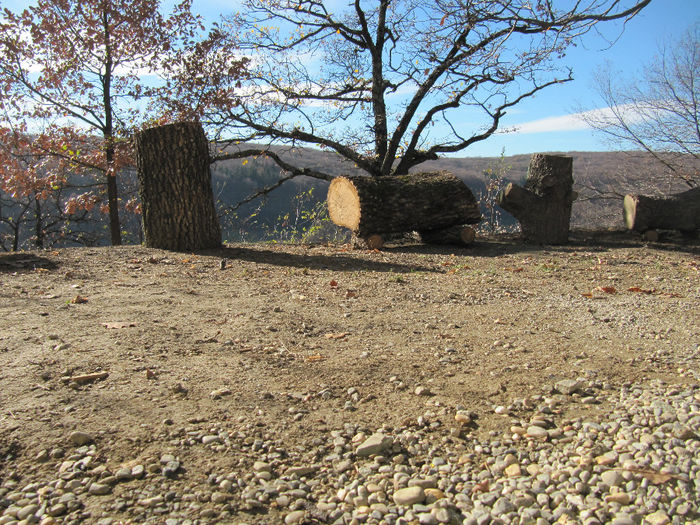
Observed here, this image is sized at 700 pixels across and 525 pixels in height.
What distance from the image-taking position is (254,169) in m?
25.5

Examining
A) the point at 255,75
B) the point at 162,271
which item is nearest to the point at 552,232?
the point at 255,75

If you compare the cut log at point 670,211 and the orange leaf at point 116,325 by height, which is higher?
the cut log at point 670,211

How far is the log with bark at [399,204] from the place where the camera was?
7.98m

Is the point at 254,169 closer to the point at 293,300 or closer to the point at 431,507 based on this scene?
the point at 293,300

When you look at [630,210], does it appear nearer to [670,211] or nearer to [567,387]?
[670,211]

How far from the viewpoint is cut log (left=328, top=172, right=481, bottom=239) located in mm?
7984

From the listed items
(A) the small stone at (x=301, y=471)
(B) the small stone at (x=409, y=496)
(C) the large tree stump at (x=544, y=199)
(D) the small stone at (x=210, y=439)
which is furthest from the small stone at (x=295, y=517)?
(C) the large tree stump at (x=544, y=199)

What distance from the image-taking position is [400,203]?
8.06 m

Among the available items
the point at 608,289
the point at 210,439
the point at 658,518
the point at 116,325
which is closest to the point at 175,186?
the point at 116,325

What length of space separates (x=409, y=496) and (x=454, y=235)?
23.1 feet

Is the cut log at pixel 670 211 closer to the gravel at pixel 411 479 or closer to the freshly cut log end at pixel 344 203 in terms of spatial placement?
the freshly cut log end at pixel 344 203

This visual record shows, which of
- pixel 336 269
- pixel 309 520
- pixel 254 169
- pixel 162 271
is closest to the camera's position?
pixel 309 520

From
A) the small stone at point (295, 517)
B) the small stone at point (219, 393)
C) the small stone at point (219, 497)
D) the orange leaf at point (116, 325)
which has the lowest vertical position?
the small stone at point (295, 517)

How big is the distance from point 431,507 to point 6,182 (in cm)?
931
